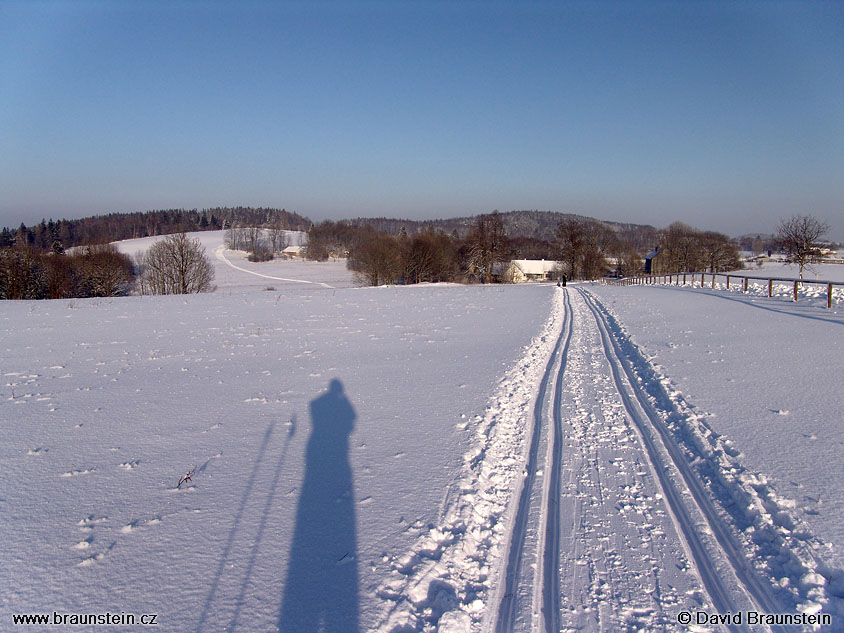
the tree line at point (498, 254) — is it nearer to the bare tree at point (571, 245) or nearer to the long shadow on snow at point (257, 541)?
the bare tree at point (571, 245)

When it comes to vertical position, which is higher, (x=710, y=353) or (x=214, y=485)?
(x=710, y=353)

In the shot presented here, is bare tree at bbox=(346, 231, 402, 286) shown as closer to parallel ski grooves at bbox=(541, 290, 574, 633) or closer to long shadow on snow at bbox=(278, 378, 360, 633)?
parallel ski grooves at bbox=(541, 290, 574, 633)

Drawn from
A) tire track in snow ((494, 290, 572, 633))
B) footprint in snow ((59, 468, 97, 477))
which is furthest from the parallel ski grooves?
footprint in snow ((59, 468, 97, 477))

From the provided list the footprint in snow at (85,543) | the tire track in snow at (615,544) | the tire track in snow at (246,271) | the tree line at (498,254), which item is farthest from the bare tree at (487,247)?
the footprint in snow at (85,543)

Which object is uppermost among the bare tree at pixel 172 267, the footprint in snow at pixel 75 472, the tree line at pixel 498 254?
the tree line at pixel 498 254

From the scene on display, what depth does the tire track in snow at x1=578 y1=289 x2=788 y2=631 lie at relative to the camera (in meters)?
3.06

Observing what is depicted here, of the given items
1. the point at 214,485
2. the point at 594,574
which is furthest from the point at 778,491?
the point at 214,485

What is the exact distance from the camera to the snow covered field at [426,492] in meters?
3.01

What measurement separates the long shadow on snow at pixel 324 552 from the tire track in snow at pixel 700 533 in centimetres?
250

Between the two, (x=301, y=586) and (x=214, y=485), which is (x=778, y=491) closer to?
(x=301, y=586)

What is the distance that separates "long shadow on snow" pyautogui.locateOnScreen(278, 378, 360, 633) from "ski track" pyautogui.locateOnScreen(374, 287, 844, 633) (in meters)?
0.29

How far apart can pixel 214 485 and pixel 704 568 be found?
4.30m

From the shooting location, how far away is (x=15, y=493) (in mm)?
4250

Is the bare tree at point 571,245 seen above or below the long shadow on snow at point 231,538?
above
